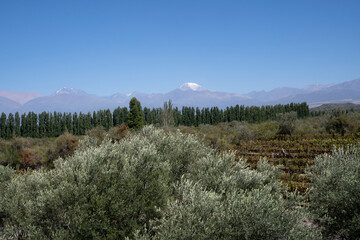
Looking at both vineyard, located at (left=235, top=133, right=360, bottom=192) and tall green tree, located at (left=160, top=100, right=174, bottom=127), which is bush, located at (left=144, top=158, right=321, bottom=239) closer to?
vineyard, located at (left=235, top=133, right=360, bottom=192)

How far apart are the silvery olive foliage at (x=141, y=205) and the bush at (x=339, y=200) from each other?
1.44 meters

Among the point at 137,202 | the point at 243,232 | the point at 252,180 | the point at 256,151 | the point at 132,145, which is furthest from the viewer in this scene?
the point at 256,151

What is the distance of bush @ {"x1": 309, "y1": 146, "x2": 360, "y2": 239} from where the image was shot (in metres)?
7.30

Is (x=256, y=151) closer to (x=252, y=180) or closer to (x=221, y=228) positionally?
(x=252, y=180)

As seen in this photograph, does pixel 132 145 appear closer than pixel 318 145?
Yes

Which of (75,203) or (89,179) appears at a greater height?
(89,179)

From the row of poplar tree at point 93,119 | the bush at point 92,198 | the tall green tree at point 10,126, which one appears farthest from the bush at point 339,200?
the tall green tree at point 10,126

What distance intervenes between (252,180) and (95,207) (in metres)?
5.54

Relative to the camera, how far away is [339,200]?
7.57 metres

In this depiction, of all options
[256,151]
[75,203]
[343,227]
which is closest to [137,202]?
[75,203]

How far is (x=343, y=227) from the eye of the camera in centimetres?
750

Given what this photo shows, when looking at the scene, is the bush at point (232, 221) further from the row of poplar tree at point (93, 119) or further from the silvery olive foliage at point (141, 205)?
the row of poplar tree at point (93, 119)

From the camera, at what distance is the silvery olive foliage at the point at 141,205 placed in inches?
231

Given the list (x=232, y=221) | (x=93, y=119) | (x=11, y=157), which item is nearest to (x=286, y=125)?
(x=232, y=221)
